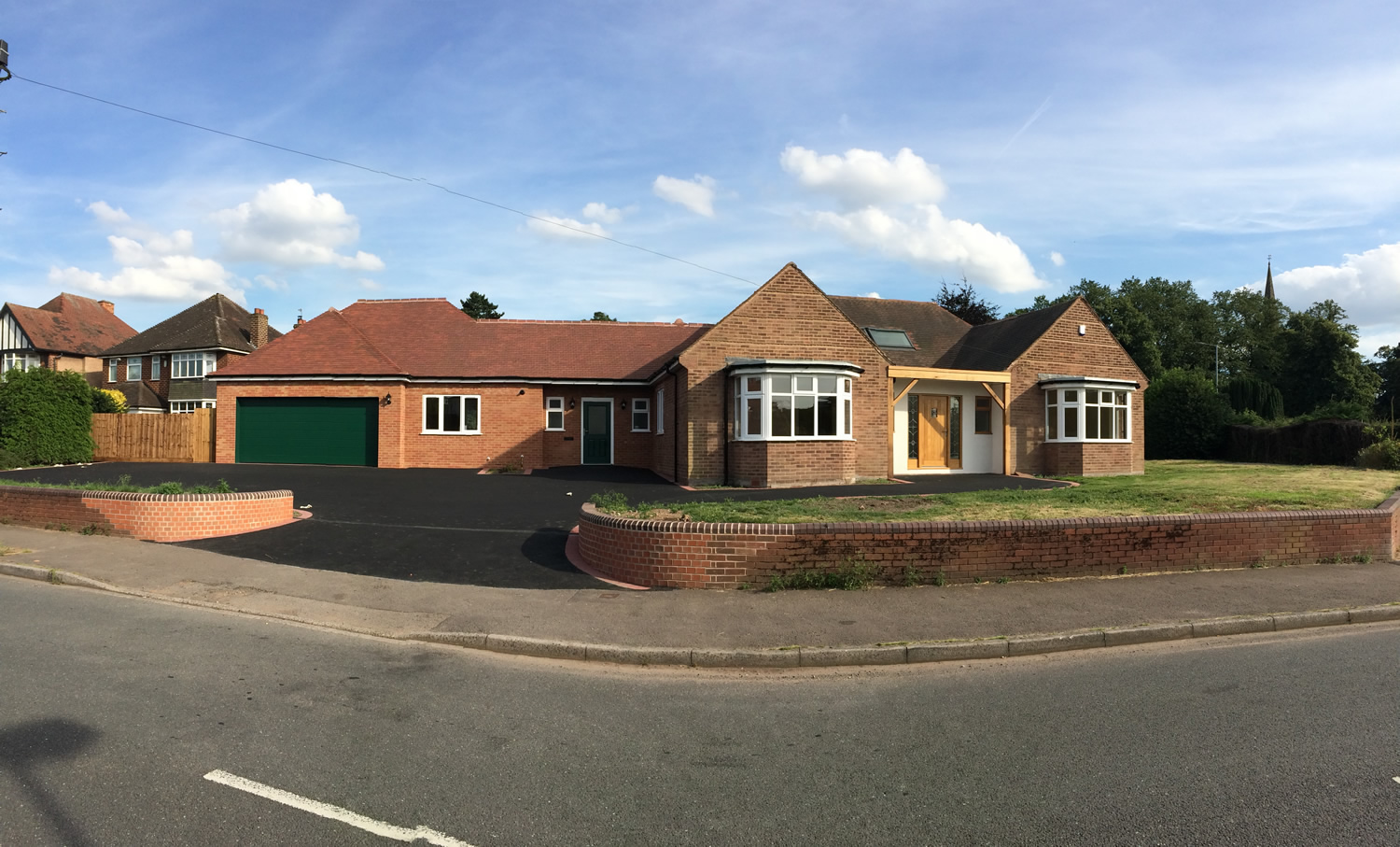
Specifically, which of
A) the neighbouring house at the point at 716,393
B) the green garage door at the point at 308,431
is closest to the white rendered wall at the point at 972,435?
the neighbouring house at the point at 716,393

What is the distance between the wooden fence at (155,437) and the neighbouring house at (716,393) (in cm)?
136

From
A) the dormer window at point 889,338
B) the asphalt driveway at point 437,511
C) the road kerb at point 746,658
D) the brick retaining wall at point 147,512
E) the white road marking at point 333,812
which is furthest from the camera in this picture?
the dormer window at point 889,338

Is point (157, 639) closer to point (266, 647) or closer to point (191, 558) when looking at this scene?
point (266, 647)

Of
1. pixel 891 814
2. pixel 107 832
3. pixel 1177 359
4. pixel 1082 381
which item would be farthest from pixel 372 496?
pixel 1177 359

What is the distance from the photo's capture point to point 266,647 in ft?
22.3

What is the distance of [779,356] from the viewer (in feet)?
64.5

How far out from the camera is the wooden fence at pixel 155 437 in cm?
2566

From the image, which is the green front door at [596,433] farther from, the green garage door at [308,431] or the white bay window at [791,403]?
the white bay window at [791,403]

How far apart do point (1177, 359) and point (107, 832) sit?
65132 millimetres

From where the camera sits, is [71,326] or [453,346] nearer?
[453,346]

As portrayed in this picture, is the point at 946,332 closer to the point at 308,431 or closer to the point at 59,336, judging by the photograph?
the point at 308,431

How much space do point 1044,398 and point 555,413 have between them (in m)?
14.8

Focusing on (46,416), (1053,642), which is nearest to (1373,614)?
(1053,642)

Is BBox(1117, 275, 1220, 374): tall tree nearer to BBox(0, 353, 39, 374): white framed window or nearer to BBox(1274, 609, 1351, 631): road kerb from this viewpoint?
BBox(1274, 609, 1351, 631): road kerb
